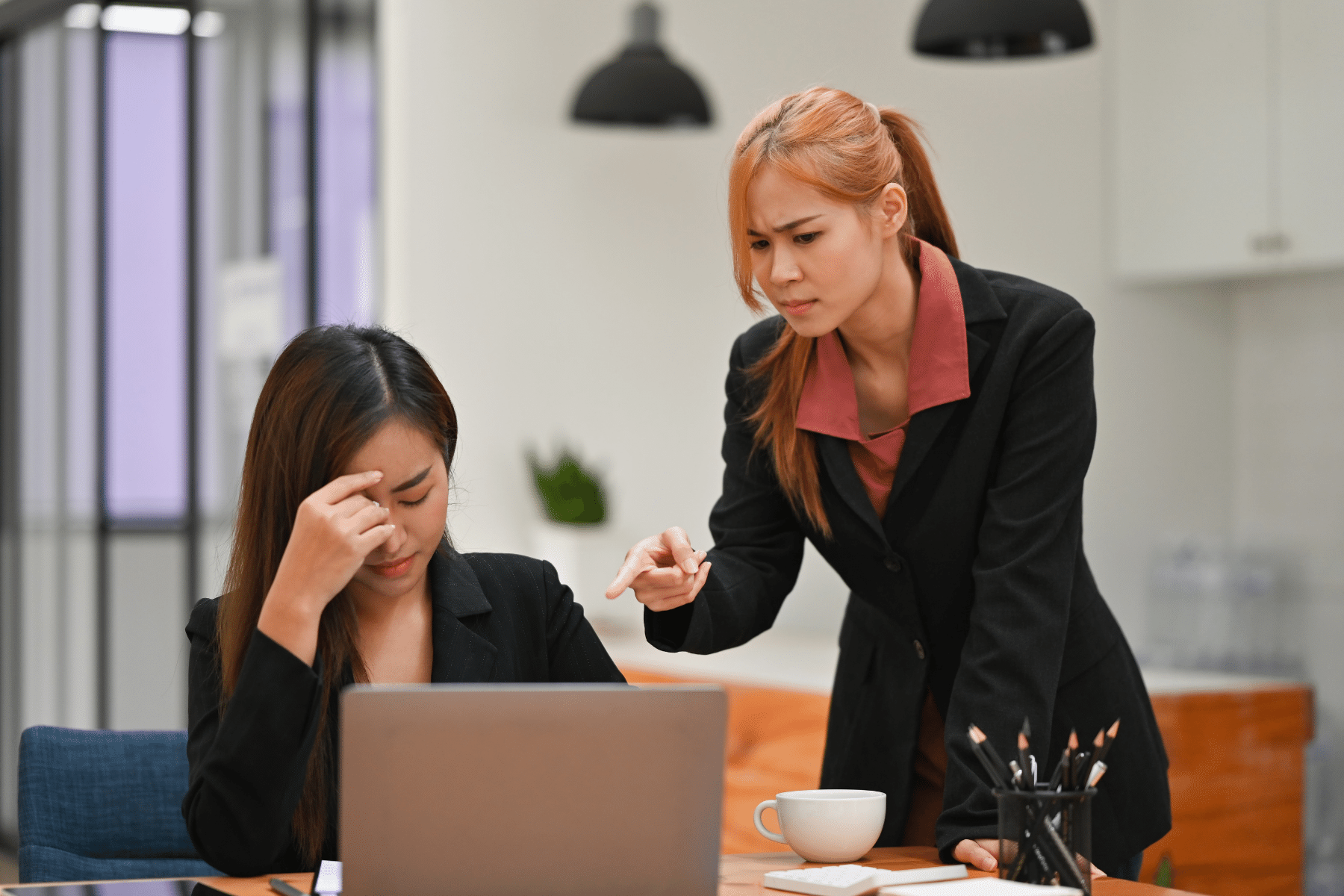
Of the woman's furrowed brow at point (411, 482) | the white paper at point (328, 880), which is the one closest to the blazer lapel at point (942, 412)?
the woman's furrowed brow at point (411, 482)

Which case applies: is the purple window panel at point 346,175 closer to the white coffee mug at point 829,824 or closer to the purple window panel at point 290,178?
the purple window panel at point 290,178

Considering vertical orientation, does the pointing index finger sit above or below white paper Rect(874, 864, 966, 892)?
above

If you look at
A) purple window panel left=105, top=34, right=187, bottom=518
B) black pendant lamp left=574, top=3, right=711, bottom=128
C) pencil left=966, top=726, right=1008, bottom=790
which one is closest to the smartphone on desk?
pencil left=966, top=726, right=1008, bottom=790

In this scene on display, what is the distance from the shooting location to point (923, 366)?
1.57 meters

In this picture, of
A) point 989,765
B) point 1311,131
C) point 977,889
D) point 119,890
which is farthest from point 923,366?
point 1311,131

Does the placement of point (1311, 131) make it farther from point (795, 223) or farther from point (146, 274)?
point (146, 274)

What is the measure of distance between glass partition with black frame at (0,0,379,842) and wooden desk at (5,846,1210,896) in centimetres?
279

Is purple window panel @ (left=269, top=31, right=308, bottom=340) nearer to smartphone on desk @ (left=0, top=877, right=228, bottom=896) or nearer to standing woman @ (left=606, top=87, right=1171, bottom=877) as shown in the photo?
standing woman @ (left=606, top=87, right=1171, bottom=877)

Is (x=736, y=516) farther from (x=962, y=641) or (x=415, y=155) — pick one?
(x=415, y=155)

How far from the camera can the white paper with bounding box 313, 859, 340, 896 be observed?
114 centimetres

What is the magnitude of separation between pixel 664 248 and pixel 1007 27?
1.51 metres

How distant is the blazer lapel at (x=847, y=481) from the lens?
159cm

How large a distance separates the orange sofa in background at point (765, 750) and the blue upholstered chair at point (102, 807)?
1433 millimetres

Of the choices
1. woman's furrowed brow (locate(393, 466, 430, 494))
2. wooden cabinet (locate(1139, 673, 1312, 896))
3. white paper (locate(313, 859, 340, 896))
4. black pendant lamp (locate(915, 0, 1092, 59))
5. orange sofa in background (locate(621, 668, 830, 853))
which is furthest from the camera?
wooden cabinet (locate(1139, 673, 1312, 896))
